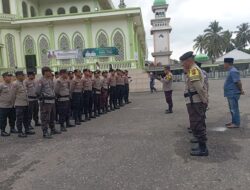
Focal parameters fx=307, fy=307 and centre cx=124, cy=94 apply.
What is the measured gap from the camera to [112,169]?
518cm

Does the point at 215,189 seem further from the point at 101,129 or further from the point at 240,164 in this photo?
the point at 101,129

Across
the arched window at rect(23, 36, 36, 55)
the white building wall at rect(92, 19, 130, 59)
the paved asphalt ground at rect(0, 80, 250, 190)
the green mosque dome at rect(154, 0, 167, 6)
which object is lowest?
the paved asphalt ground at rect(0, 80, 250, 190)

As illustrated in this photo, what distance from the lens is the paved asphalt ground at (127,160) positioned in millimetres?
4543


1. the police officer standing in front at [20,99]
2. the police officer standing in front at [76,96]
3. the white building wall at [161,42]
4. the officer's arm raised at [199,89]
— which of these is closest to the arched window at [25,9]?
the police officer standing in front at [76,96]

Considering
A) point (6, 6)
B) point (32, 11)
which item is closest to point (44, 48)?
point (6, 6)

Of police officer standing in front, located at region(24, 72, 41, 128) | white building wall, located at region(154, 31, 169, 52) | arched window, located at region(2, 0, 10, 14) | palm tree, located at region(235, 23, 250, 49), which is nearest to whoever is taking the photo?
police officer standing in front, located at region(24, 72, 41, 128)

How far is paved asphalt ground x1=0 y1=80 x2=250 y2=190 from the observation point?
4.54 m

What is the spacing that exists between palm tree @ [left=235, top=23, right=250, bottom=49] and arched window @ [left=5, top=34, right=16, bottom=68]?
6343 cm

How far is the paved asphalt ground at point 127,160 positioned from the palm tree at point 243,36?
7507cm

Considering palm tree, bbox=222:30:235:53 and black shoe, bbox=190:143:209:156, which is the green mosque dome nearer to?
palm tree, bbox=222:30:235:53

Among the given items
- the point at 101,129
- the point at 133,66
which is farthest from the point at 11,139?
the point at 133,66

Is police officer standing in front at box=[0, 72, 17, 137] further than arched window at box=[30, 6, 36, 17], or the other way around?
arched window at box=[30, 6, 36, 17]

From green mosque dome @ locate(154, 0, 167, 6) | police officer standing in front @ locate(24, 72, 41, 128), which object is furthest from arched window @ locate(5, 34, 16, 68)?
green mosque dome @ locate(154, 0, 167, 6)

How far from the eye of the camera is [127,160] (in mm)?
5629
